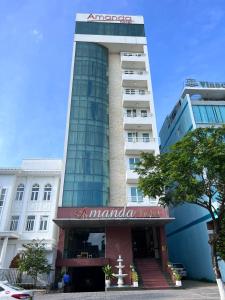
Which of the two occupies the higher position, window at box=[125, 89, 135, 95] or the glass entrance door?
window at box=[125, 89, 135, 95]

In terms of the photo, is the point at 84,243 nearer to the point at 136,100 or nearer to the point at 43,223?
the point at 43,223

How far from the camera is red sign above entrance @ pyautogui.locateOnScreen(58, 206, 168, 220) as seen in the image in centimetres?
2112

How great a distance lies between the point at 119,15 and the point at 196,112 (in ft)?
72.2

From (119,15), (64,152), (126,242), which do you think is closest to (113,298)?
(126,242)

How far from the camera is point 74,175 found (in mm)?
25797

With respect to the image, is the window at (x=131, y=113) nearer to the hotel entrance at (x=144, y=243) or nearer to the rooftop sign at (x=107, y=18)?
the hotel entrance at (x=144, y=243)

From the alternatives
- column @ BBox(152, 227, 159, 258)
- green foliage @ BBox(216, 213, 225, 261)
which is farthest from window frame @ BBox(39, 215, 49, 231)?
green foliage @ BBox(216, 213, 225, 261)

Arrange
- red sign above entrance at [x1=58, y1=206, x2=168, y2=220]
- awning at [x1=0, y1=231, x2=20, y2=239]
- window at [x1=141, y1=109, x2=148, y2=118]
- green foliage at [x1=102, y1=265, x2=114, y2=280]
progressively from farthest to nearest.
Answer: window at [x1=141, y1=109, x2=148, y2=118], awning at [x1=0, y1=231, x2=20, y2=239], red sign above entrance at [x1=58, y1=206, x2=168, y2=220], green foliage at [x1=102, y1=265, x2=114, y2=280]

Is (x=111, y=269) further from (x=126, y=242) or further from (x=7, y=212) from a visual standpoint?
(x=7, y=212)

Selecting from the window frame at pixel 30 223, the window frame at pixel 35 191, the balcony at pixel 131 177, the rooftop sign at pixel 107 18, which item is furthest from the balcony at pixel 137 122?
the rooftop sign at pixel 107 18

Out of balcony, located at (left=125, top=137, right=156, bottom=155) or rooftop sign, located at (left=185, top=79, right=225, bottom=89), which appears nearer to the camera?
balcony, located at (left=125, top=137, right=156, bottom=155)

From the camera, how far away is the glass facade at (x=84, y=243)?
2199cm

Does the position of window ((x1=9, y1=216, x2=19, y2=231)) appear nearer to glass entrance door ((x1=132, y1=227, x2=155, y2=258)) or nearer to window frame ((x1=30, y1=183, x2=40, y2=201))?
window frame ((x1=30, y1=183, x2=40, y2=201))

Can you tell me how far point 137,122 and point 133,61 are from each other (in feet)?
34.3
